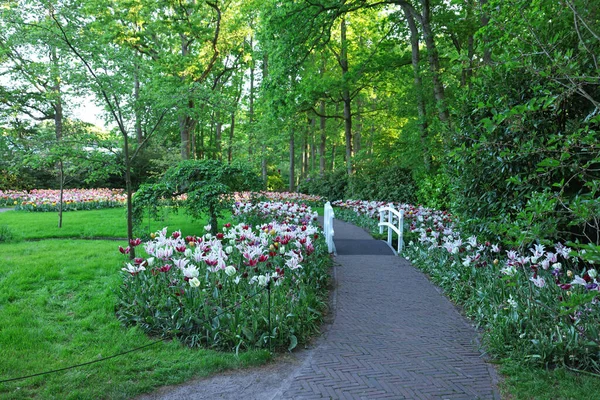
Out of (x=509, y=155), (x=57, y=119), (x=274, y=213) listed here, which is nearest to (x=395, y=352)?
(x=509, y=155)

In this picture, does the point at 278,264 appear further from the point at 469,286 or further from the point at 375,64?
the point at 375,64

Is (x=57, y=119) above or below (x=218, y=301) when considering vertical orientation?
above

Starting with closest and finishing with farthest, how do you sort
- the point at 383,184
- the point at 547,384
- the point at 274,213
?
the point at 547,384, the point at 274,213, the point at 383,184

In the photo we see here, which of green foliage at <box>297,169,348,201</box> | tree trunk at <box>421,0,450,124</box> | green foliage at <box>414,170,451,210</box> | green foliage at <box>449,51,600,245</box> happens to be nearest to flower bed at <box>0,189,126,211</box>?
green foliage at <box>297,169,348,201</box>

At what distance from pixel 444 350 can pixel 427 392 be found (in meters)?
0.96

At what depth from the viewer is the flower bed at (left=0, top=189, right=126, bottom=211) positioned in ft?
53.3

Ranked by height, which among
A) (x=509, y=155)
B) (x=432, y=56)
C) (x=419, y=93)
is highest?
(x=432, y=56)

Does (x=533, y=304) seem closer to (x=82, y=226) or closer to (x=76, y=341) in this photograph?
(x=76, y=341)

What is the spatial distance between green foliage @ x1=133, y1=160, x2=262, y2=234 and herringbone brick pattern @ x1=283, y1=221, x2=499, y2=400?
3495mm

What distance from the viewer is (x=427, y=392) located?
10.9 ft

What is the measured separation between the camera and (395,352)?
13.3ft

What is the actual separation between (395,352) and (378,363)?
34cm

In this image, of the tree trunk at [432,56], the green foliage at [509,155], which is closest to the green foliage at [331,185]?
the tree trunk at [432,56]

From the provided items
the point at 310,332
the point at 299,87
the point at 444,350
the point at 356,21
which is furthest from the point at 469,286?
the point at 356,21
